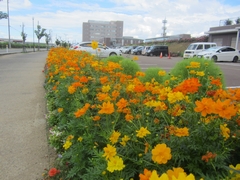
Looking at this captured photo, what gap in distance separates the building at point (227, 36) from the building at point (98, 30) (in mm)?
80616

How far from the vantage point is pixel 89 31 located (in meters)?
109

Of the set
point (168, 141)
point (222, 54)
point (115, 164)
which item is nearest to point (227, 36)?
point (222, 54)

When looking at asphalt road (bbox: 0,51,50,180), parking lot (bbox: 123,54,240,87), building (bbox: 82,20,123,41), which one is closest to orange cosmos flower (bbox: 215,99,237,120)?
asphalt road (bbox: 0,51,50,180)

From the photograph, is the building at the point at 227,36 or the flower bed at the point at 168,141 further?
the building at the point at 227,36

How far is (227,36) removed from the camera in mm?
28953

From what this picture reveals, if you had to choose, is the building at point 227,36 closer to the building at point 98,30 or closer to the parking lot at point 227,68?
the parking lot at point 227,68

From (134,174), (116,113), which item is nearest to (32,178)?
(116,113)

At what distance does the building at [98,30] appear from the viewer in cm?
10912

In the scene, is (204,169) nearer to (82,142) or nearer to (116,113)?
(116,113)

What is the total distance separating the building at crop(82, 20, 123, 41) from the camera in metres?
109

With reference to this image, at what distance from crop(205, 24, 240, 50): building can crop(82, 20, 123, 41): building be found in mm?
80616

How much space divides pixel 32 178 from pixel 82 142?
0.80 m

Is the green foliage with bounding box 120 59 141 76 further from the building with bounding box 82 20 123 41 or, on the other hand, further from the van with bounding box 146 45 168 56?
the building with bounding box 82 20 123 41

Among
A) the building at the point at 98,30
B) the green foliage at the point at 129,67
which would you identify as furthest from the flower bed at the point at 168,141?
the building at the point at 98,30
